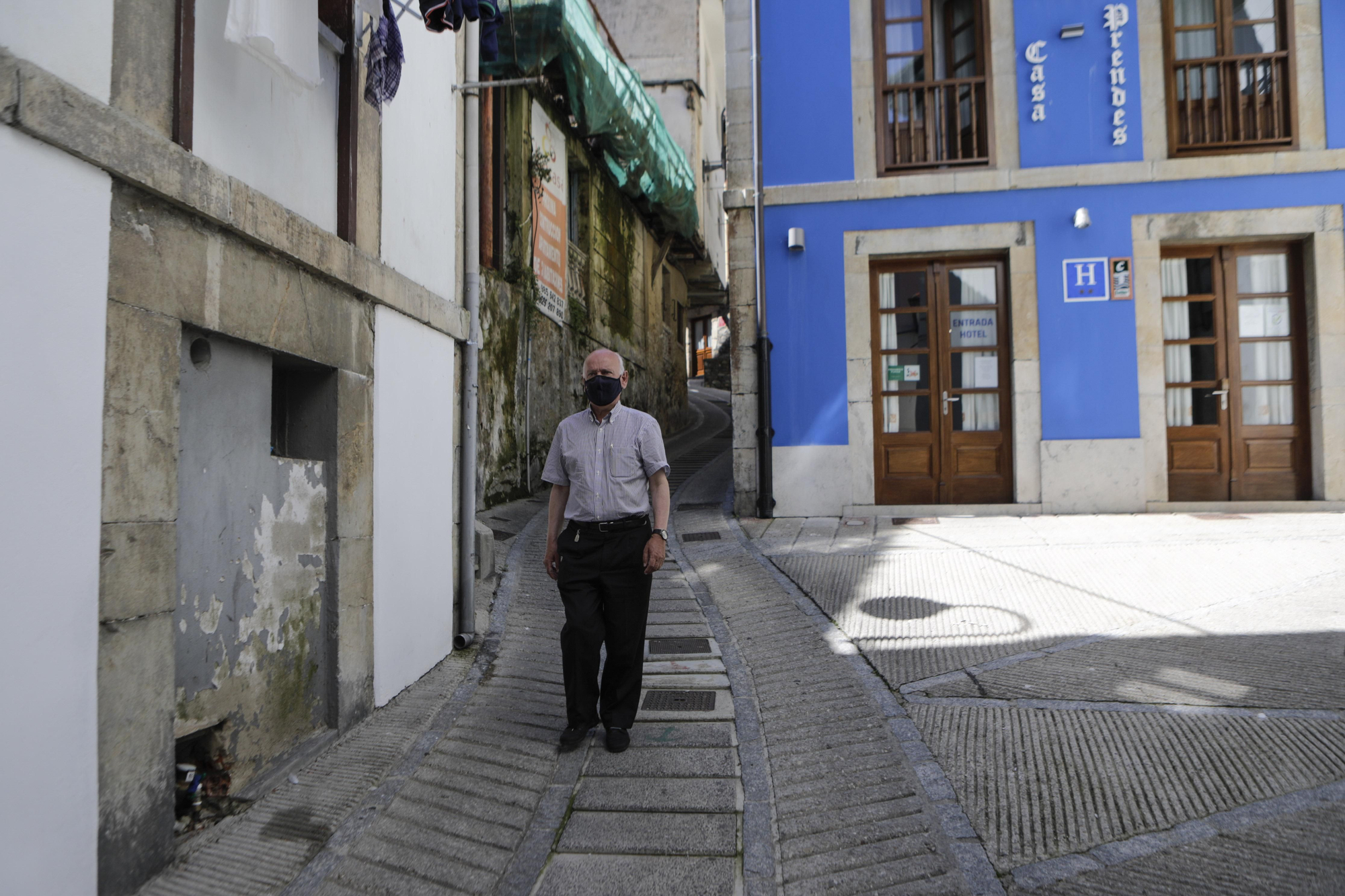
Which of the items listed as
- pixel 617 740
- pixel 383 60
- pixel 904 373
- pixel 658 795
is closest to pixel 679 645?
pixel 617 740

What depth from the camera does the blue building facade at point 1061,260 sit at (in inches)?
327

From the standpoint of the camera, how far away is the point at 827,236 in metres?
8.71

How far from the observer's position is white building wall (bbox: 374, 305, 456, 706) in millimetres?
4203

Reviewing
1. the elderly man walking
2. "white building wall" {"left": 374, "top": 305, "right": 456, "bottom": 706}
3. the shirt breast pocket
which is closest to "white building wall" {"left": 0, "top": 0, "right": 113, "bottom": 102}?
"white building wall" {"left": 374, "top": 305, "right": 456, "bottom": 706}

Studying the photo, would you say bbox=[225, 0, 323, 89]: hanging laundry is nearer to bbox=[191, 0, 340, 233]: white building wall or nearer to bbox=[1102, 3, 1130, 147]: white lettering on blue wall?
bbox=[191, 0, 340, 233]: white building wall

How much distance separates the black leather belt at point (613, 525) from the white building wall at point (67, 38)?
2213 mm

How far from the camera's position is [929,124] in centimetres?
888

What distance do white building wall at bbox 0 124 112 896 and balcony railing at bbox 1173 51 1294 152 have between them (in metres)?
9.36

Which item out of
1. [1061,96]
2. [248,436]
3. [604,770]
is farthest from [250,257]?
[1061,96]

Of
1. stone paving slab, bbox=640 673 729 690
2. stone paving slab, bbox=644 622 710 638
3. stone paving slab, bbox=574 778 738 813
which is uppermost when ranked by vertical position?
stone paving slab, bbox=644 622 710 638

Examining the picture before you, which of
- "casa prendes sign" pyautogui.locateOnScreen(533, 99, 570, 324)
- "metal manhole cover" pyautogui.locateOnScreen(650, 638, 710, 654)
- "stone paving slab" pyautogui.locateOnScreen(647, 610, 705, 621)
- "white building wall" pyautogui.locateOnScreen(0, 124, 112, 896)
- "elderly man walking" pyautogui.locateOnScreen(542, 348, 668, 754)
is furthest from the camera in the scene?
"casa prendes sign" pyautogui.locateOnScreen(533, 99, 570, 324)

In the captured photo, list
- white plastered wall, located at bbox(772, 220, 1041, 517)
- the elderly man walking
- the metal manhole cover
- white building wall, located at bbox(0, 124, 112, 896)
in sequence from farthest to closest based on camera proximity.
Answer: white plastered wall, located at bbox(772, 220, 1041, 517), the metal manhole cover, the elderly man walking, white building wall, located at bbox(0, 124, 112, 896)

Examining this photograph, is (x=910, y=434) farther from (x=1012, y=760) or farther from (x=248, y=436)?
(x=248, y=436)

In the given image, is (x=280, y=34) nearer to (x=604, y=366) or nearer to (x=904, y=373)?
(x=604, y=366)
